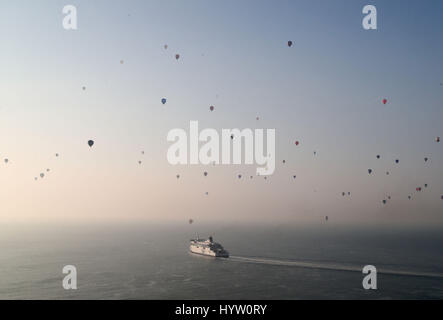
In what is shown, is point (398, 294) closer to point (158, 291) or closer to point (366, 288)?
point (366, 288)

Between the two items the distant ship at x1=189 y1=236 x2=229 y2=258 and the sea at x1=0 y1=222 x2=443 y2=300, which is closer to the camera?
the sea at x1=0 y1=222 x2=443 y2=300

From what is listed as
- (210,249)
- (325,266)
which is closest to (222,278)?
(325,266)

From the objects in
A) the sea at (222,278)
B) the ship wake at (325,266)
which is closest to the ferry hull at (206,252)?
the sea at (222,278)

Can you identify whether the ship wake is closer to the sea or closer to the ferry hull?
the sea

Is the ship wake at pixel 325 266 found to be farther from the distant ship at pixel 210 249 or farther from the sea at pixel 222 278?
the distant ship at pixel 210 249

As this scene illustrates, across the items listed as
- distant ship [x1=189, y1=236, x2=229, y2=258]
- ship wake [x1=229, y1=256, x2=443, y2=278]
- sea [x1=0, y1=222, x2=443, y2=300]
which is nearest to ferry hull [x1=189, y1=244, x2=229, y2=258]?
distant ship [x1=189, y1=236, x2=229, y2=258]

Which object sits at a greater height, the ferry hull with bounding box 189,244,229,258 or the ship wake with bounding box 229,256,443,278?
the ship wake with bounding box 229,256,443,278

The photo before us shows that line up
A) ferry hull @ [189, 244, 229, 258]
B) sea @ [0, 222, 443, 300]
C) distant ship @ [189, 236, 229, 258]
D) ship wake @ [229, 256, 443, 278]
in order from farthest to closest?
distant ship @ [189, 236, 229, 258] → ferry hull @ [189, 244, 229, 258] → ship wake @ [229, 256, 443, 278] → sea @ [0, 222, 443, 300]

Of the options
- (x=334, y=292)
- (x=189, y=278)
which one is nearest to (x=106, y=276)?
(x=189, y=278)

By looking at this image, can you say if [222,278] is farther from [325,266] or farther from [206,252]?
[206,252]

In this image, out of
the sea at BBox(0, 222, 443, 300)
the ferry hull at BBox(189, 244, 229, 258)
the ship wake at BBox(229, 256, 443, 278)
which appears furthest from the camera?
the ferry hull at BBox(189, 244, 229, 258)
